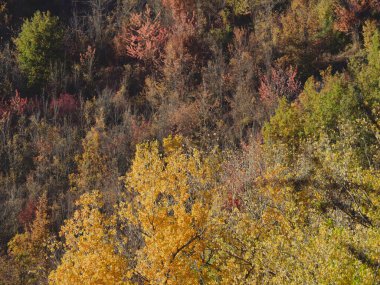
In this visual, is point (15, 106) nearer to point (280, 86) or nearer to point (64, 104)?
point (64, 104)

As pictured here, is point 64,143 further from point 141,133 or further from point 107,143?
point 141,133

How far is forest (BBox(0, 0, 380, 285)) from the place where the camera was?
14.1 metres

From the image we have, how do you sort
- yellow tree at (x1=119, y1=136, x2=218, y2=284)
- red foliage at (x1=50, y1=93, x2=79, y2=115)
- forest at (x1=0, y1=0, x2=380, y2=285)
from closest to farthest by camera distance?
yellow tree at (x1=119, y1=136, x2=218, y2=284) < forest at (x1=0, y1=0, x2=380, y2=285) < red foliage at (x1=50, y1=93, x2=79, y2=115)

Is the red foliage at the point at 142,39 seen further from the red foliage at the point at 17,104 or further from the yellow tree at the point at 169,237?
the yellow tree at the point at 169,237

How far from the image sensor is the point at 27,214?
3831 cm

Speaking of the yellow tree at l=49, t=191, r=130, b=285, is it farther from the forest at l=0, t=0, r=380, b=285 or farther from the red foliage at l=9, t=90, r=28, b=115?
the red foliage at l=9, t=90, r=28, b=115

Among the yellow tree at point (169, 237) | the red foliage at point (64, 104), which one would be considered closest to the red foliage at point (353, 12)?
the red foliage at point (64, 104)

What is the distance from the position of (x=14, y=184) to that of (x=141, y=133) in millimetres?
12549

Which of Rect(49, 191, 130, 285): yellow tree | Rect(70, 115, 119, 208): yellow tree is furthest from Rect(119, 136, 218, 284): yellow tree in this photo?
Rect(70, 115, 119, 208): yellow tree

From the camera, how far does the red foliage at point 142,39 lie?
58156mm

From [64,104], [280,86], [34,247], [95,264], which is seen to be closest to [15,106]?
[64,104]

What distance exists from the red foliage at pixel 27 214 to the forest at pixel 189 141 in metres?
0.23

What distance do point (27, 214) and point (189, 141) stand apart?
14361 millimetres

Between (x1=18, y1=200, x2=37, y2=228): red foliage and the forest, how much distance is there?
234mm
